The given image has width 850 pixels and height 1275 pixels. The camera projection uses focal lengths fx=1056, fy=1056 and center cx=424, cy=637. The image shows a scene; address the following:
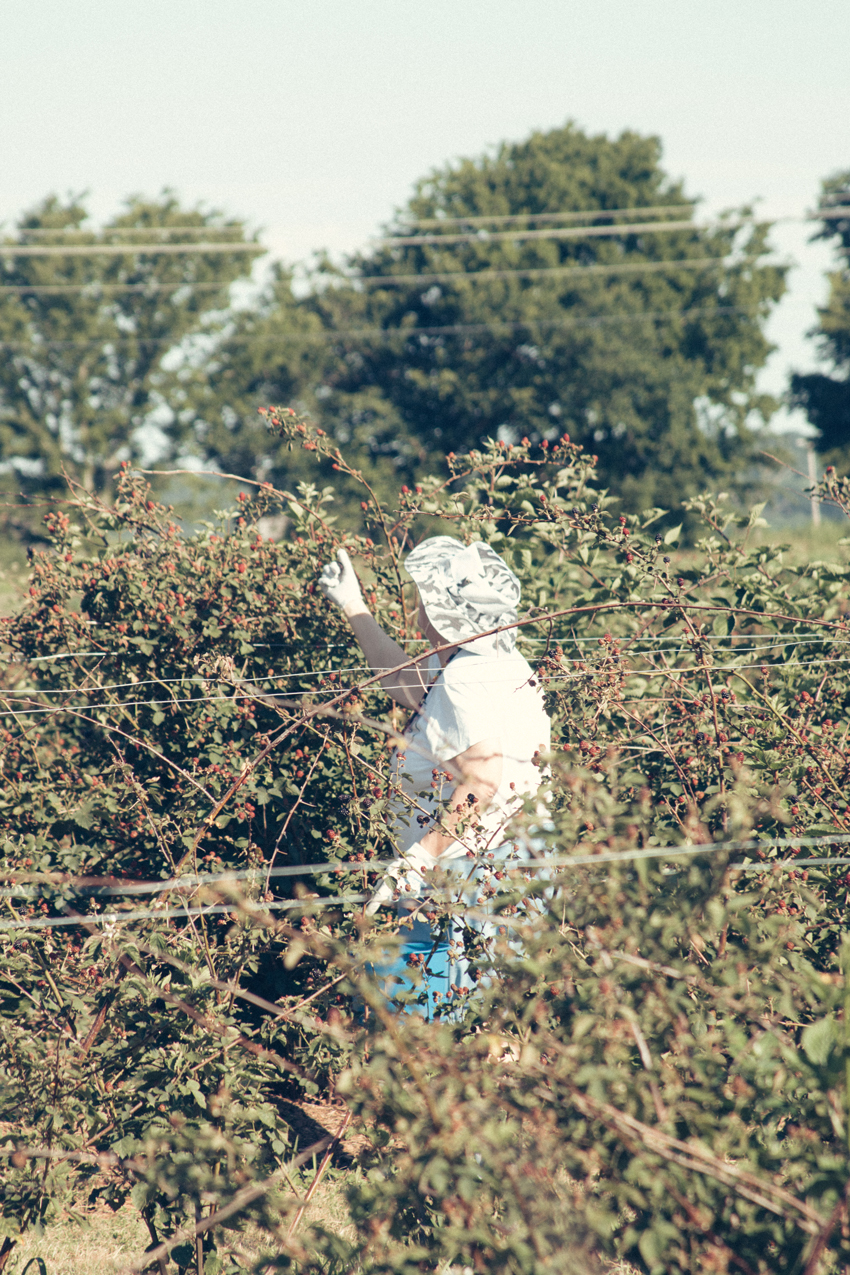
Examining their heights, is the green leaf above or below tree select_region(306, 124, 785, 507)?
below

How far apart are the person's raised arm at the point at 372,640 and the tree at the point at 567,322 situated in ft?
99.8

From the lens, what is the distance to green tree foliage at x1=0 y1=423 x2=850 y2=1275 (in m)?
1.52

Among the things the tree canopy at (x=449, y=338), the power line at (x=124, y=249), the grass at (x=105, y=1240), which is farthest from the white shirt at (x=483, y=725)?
the tree canopy at (x=449, y=338)

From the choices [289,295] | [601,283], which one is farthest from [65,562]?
[289,295]

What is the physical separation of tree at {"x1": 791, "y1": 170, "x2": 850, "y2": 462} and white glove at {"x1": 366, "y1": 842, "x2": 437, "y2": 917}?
30.1 m

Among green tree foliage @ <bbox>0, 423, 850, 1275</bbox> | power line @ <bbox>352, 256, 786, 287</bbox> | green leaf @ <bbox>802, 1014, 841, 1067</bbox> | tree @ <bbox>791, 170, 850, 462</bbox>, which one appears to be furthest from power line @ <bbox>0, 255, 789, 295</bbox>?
green leaf @ <bbox>802, 1014, 841, 1067</bbox>

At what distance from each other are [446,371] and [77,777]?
102ft

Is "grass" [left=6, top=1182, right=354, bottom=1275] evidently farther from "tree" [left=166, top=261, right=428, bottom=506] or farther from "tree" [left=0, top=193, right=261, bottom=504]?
"tree" [left=0, top=193, right=261, bottom=504]

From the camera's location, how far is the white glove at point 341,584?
3383mm

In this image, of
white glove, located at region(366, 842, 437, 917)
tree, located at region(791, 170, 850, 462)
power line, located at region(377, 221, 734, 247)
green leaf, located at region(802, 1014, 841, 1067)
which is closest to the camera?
green leaf, located at region(802, 1014, 841, 1067)

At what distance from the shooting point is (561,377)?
3419 cm

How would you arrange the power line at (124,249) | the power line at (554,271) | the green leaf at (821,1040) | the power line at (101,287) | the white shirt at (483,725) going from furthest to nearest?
the power line at (101,287) → the power line at (554,271) → the power line at (124,249) → the white shirt at (483,725) → the green leaf at (821,1040)

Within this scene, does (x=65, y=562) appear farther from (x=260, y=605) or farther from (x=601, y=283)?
(x=601, y=283)

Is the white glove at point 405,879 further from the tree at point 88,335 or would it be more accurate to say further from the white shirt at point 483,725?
the tree at point 88,335
